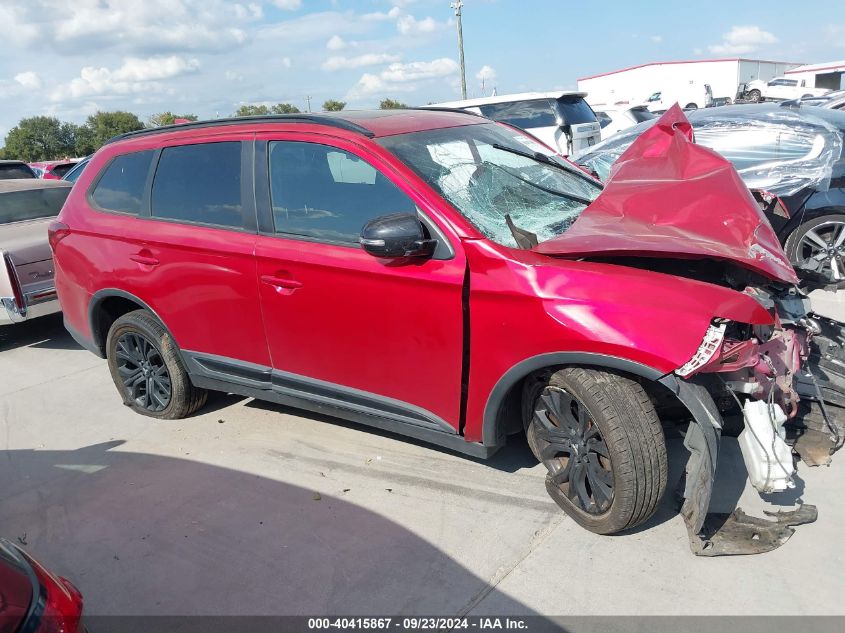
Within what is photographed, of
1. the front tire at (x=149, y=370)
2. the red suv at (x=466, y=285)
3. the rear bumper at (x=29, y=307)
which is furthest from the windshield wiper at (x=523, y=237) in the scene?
the rear bumper at (x=29, y=307)

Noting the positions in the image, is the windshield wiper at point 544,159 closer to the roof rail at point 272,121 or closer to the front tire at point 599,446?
the roof rail at point 272,121

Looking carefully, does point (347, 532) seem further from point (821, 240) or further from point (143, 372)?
point (821, 240)

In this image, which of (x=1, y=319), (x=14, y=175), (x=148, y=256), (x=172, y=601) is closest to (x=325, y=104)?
(x=14, y=175)

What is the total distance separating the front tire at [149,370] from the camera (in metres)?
4.52

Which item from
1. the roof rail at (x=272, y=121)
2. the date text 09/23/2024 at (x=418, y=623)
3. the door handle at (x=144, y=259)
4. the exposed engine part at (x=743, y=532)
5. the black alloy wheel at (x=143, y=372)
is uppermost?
the roof rail at (x=272, y=121)

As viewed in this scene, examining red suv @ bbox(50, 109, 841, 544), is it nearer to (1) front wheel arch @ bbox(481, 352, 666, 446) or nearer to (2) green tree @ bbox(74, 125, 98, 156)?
(1) front wheel arch @ bbox(481, 352, 666, 446)

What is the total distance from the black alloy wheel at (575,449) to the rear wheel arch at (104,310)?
2.86m

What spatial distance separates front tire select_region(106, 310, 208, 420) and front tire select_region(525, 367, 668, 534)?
98.0 inches

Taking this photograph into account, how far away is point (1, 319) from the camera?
246 inches

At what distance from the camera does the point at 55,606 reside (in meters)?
1.87

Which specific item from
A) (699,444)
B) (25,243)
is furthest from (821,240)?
(25,243)

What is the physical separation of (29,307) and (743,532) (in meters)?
6.05

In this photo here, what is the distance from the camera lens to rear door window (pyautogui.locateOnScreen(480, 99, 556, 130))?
1166cm

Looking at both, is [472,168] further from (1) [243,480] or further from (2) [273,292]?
(1) [243,480]
